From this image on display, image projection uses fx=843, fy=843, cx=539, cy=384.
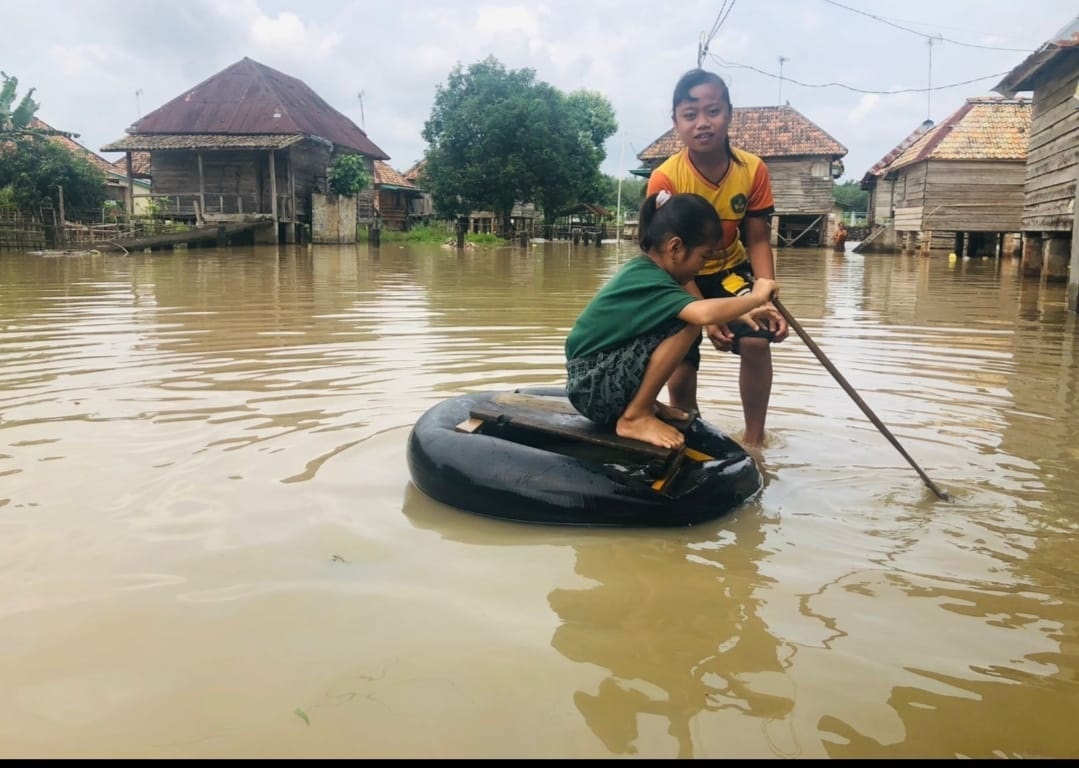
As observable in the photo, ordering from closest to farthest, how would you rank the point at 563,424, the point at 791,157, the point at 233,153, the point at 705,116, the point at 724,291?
1. the point at 563,424
2. the point at 705,116
3. the point at 724,291
4. the point at 233,153
5. the point at 791,157

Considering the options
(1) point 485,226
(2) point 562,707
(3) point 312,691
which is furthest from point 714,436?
(1) point 485,226

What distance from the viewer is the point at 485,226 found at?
35.7 metres

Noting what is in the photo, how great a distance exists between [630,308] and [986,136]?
2486 centimetres

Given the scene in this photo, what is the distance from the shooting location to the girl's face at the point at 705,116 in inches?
131

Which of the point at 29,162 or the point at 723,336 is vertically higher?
the point at 29,162

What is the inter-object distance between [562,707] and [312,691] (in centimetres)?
54

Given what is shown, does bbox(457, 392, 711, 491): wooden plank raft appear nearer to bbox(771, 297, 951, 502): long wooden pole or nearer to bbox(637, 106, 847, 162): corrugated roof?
bbox(771, 297, 951, 502): long wooden pole

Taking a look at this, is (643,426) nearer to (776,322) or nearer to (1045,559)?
(776,322)

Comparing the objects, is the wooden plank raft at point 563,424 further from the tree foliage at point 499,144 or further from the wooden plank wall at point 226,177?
the tree foliage at point 499,144

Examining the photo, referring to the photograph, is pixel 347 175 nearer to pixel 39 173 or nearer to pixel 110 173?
pixel 39 173

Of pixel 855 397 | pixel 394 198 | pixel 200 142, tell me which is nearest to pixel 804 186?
pixel 394 198

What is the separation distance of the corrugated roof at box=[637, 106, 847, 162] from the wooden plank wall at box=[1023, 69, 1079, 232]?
57.3ft

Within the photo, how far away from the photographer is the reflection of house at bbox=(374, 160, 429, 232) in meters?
39.1

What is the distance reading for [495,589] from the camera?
232cm
